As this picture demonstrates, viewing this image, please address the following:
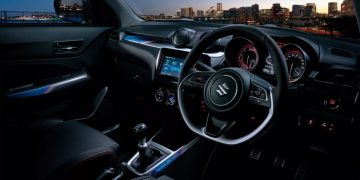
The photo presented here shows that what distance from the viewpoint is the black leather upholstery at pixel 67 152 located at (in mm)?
1769

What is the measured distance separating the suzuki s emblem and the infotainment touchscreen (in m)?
1.07

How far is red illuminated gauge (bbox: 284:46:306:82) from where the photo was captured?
209cm

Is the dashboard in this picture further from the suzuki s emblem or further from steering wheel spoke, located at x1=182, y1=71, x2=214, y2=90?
the suzuki s emblem

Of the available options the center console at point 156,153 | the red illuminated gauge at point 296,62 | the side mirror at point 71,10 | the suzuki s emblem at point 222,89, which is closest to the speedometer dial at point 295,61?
the red illuminated gauge at point 296,62

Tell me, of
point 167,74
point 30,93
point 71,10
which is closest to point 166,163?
point 167,74

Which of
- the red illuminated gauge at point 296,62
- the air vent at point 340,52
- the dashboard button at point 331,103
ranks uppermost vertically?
the air vent at point 340,52

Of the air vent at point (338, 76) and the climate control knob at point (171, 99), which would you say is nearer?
the air vent at point (338, 76)

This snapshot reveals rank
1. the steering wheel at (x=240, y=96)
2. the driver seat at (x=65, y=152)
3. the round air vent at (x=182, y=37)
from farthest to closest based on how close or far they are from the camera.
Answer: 1. the round air vent at (x=182, y=37)
2. the driver seat at (x=65, y=152)
3. the steering wheel at (x=240, y=96)

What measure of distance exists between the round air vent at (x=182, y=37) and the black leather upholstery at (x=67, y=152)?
38.0 inches

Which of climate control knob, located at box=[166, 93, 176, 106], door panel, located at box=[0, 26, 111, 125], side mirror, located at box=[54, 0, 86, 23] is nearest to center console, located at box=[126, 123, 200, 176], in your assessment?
climate control knob, located at box=[166, 93, 176, 106]

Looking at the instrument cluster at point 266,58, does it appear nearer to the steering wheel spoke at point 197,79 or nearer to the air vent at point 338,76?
the air vent at point 338,76

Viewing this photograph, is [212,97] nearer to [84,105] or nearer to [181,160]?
[181,160]

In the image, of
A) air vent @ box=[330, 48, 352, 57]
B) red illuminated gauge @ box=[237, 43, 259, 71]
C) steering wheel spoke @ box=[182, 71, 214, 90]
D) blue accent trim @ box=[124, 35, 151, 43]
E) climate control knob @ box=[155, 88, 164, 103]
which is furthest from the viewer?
blue accent trim @ box=[124, 35, 151, 43]

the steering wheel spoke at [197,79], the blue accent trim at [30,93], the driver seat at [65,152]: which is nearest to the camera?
the driver seat at [65,152]
